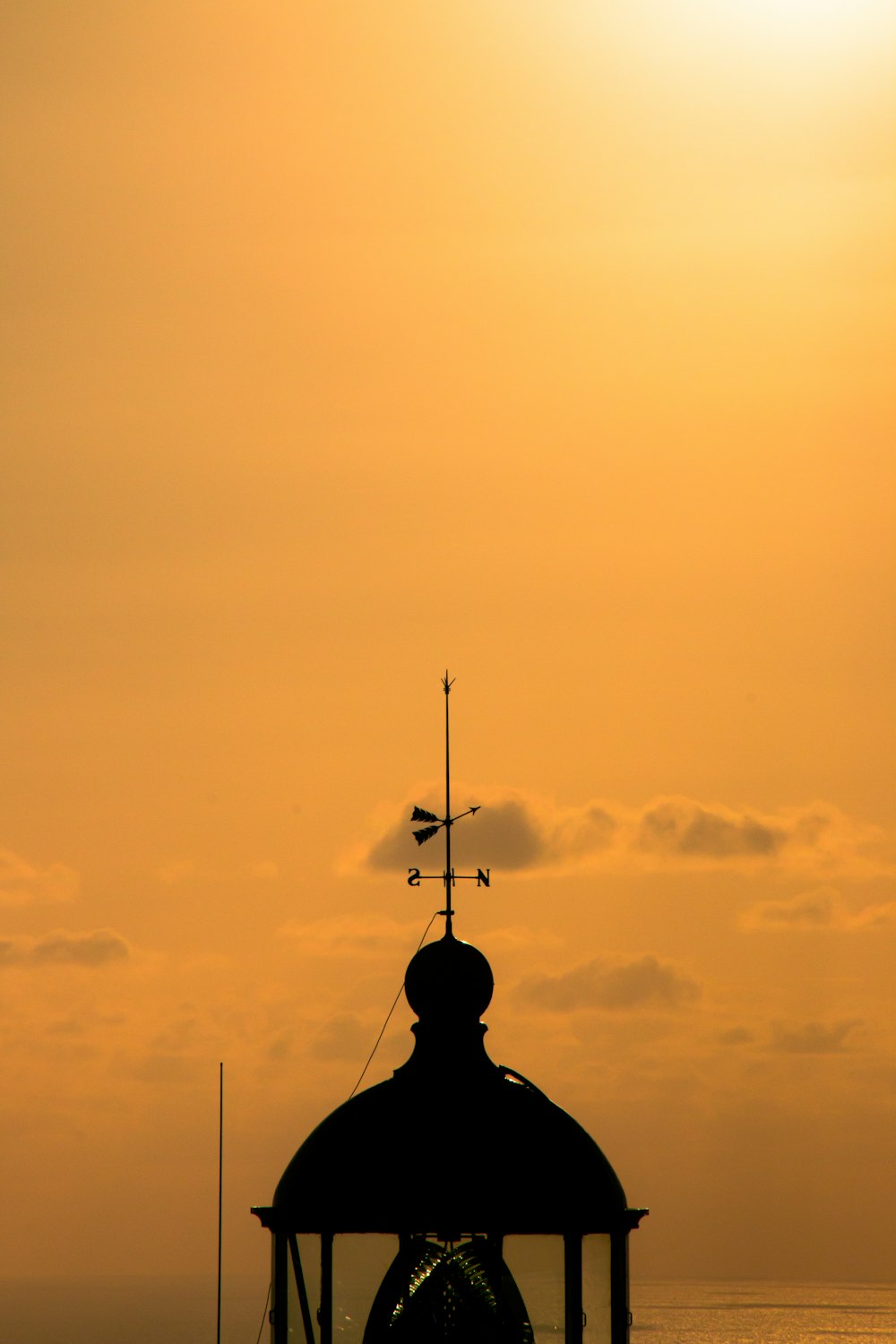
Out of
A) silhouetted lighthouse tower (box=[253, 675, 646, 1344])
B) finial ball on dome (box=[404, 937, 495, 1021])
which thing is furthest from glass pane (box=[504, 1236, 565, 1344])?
finial ball on dome (box=[404, 937, 495, 1021])

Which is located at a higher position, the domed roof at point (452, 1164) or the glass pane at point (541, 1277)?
the domed roof at point (452, 1164)

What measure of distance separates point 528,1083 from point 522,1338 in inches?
87.6

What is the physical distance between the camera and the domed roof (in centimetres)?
1998

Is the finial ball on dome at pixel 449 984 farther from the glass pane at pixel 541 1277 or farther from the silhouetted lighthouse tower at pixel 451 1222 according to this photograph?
the glass pane at pixel 541 1277

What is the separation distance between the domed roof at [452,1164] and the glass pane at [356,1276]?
18 cm

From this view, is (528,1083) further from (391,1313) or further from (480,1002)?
(391,1313)

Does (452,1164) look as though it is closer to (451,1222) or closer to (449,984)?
(451,1222)

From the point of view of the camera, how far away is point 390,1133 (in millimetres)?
20297

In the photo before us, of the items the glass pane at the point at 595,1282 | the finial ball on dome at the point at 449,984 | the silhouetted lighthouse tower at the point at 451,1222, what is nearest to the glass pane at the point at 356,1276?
the silhouetted lighthouse tower at the point at 451,1222

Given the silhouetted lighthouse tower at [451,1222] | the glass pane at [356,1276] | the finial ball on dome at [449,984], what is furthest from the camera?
the finial ball on dome at [449,984]

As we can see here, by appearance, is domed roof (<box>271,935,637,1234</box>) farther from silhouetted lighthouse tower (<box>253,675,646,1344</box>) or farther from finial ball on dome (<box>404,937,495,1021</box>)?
finial ball on dome (<box>404,937,495,1021</box>)

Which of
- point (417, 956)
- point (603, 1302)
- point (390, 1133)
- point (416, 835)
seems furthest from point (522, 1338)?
point (416, 835)

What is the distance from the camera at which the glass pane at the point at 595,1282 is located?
20141 mm

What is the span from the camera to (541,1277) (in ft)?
66.4
